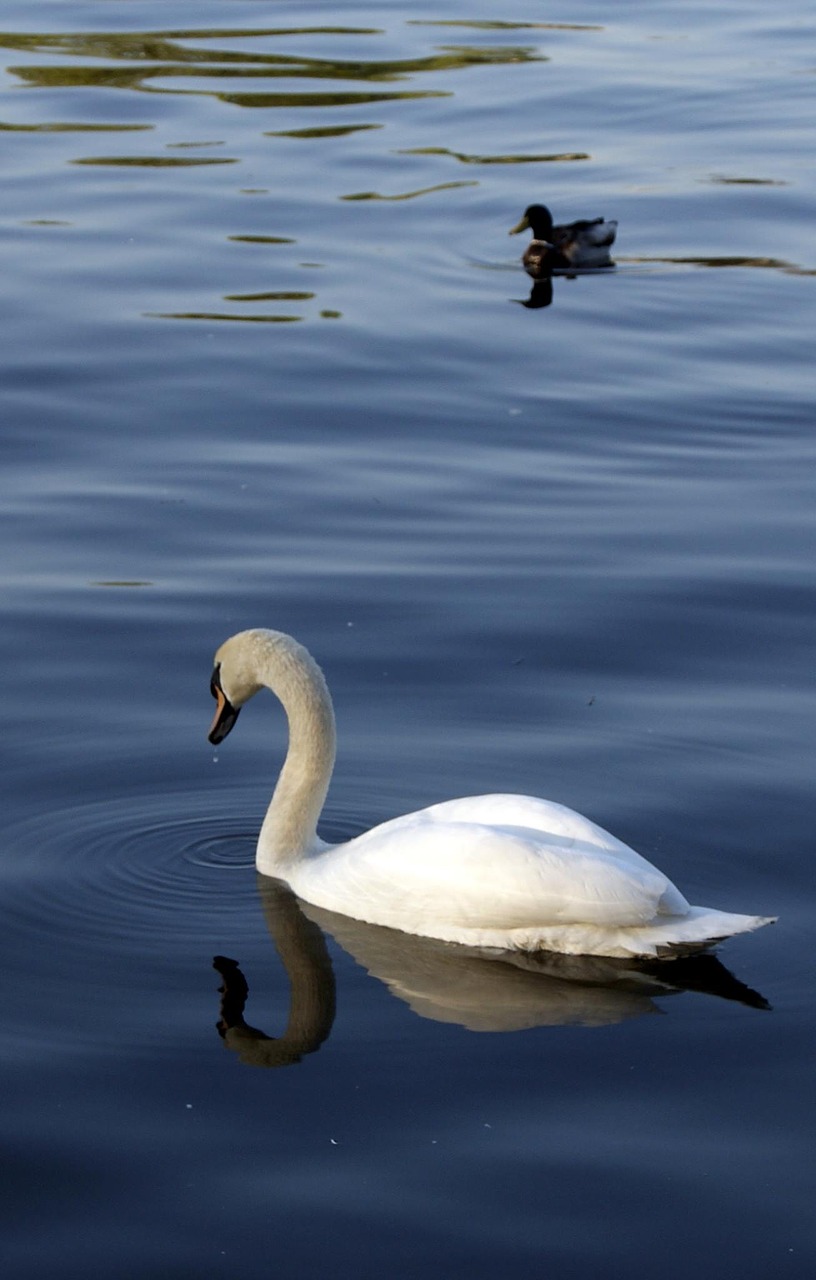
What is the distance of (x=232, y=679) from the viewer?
766 cm

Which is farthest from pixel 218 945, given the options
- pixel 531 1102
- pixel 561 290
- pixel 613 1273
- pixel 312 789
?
pixel 561 290

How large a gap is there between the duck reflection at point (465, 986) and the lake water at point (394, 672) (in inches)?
0.7

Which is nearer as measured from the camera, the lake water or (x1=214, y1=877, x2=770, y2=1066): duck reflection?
the lake water

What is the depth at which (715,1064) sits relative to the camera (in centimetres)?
609

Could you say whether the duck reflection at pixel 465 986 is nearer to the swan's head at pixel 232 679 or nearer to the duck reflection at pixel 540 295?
the swan's head at pixel 232 679

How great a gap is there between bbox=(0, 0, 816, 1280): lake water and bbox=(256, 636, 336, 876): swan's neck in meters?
0.17

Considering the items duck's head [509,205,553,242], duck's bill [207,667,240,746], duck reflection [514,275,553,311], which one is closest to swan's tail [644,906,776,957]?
duck's bill [207,667,240,746]

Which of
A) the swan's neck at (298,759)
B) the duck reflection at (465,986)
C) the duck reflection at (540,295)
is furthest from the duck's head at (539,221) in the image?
the duck reflection at (465,986)

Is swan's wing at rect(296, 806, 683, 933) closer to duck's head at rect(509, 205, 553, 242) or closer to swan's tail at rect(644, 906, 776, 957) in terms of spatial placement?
swan's tail at rect(644, 906, 776, 957)

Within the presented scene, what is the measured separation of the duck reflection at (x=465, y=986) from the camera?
20.7ft

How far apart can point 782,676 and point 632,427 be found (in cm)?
416

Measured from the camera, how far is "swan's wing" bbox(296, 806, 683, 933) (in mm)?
6434

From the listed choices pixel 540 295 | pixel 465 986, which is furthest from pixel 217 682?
pixel 540 295

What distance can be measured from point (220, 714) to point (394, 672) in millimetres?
1370
